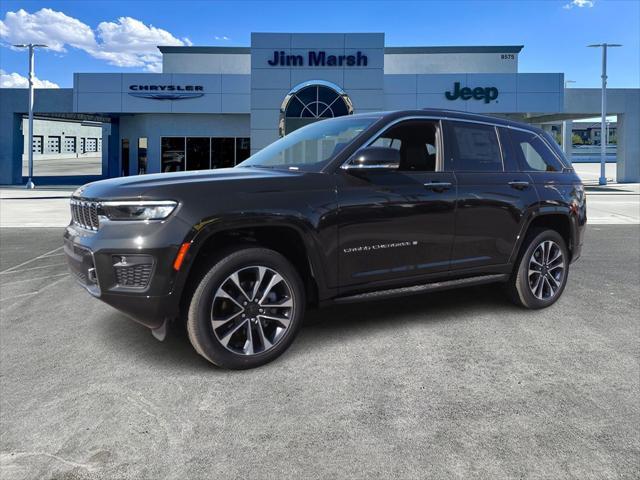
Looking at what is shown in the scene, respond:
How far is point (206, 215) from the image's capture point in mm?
3637

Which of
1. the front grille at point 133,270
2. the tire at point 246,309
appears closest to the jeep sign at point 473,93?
the tire at point 246,309

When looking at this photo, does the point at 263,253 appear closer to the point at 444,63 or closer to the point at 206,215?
the point at 206,215

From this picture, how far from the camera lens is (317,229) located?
4000mm

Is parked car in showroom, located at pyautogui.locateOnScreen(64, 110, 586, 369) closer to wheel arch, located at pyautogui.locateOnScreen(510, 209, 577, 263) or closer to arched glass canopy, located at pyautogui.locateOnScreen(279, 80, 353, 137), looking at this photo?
wheel arch, located at pyautogui.locateOnScreen(510, 209, 577, 263)

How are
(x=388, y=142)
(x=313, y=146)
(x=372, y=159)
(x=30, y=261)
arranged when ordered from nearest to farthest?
(x=372, y=159)
(x=388, y=142)
(x=313, y=146)
(x=30, y=261)

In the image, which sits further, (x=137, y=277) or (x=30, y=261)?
(x=30, y=261)

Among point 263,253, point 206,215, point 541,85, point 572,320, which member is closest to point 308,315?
point 263,253

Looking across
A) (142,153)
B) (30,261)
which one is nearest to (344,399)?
(30,261)

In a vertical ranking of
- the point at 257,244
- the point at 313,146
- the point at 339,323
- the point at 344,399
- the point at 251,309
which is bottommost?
the point at 344,399

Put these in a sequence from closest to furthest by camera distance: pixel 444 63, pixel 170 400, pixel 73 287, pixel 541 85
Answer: pixel 170 400
pixel 73 287
pixel 541 85
pixel 444 63

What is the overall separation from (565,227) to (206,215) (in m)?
3.91

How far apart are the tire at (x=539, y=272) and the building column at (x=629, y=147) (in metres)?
37.7

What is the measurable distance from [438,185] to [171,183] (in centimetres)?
217

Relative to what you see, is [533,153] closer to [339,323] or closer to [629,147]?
[339,323]
